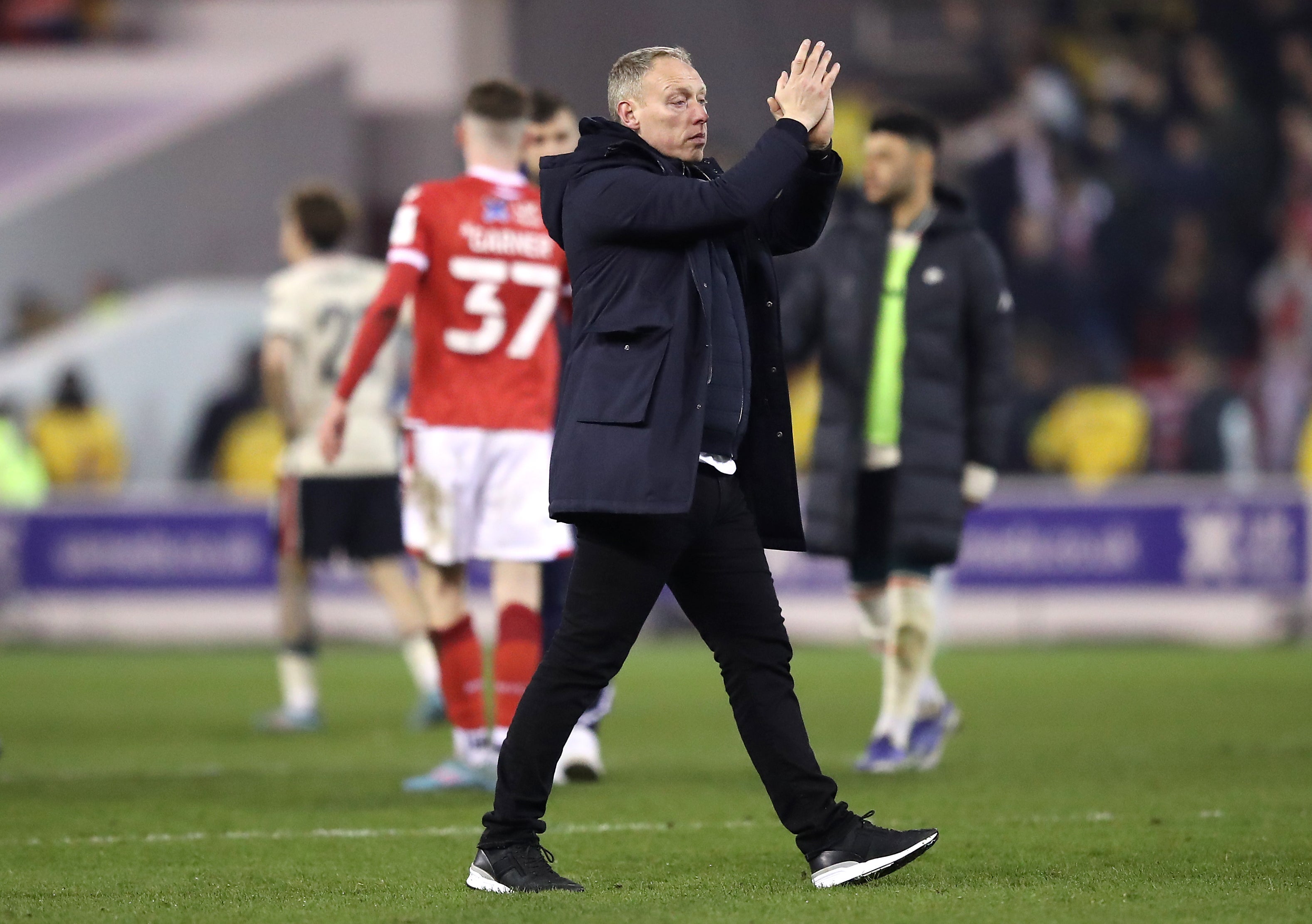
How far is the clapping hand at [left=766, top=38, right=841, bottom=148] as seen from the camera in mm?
4570

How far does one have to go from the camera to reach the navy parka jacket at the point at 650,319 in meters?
4.50

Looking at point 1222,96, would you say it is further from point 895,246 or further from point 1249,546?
point 895,246

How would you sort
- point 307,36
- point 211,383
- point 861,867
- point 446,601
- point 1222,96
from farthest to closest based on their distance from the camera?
point 307,36 < point 1222,96 < point 211,383 < point 446,601 < point 861,867

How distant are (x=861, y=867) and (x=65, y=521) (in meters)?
11.1

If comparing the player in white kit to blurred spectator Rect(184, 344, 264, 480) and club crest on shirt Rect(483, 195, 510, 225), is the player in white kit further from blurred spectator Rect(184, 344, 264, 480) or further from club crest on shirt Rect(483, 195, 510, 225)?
blurred spectator Rect(184, 344, 264, 480)

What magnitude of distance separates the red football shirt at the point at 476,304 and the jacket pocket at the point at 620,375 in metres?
2.32

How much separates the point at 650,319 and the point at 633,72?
60 centimetres

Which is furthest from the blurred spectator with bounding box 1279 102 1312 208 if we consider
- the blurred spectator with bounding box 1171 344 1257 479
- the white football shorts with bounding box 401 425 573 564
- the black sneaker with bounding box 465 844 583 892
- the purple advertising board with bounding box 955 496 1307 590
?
the black sneaker with bounding box 465 844 583 892

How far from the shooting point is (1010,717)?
9297 mm

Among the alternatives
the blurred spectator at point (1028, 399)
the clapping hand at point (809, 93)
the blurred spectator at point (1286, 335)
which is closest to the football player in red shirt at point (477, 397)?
the clapping hand at point (809, 93)

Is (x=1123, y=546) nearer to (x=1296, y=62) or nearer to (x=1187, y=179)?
(x=1187, y=179)

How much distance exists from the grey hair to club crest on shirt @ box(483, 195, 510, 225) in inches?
85.7

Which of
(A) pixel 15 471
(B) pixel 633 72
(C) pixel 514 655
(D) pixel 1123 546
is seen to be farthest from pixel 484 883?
(A) pixel 15 471

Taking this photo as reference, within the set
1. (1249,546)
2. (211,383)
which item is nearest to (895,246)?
(1249,546)
